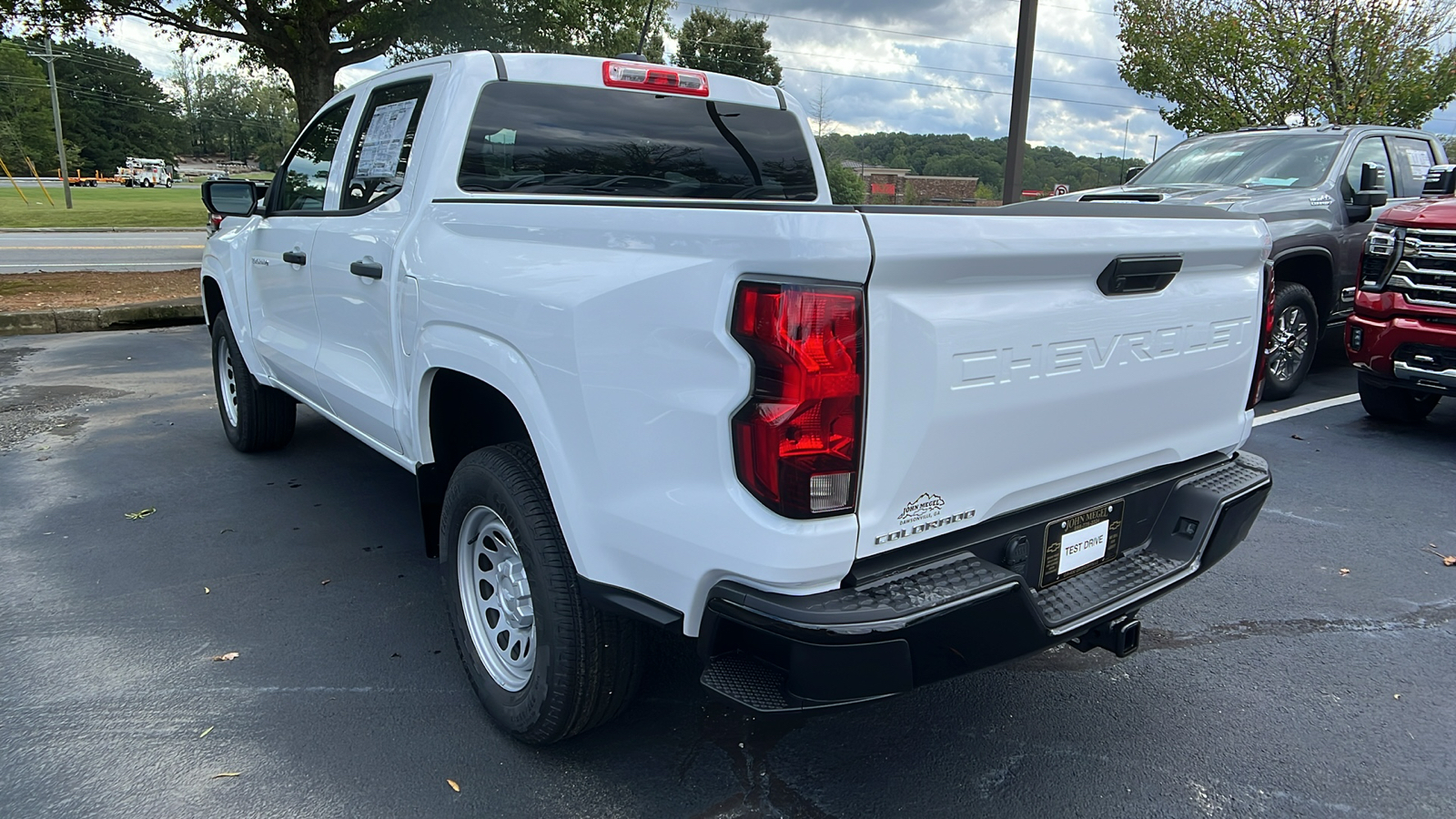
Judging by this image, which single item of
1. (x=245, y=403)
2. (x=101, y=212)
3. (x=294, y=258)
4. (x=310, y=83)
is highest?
(x=310, y=83)

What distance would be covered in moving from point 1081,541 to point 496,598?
170cm

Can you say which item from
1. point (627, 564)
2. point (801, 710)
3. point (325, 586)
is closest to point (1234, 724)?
point (801, 710)

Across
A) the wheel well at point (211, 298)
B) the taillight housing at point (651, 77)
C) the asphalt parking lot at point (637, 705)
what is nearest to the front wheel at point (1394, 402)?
the asphalt parking lot at point (637, 705)

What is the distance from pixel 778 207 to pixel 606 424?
0.63 metres

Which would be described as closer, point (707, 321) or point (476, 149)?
point (707, 321)

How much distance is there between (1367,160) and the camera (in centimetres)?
738

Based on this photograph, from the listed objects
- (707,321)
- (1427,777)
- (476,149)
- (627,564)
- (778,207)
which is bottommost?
(1427,777)

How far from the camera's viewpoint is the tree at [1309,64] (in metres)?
14.2

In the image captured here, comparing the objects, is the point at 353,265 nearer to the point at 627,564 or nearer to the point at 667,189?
the point at 667,189

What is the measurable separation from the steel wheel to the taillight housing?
128 inches

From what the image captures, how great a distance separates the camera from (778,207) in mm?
1923

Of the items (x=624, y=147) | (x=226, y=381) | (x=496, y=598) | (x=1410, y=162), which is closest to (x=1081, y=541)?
(x=496, y=598)

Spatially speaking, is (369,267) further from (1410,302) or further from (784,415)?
(1410,302)

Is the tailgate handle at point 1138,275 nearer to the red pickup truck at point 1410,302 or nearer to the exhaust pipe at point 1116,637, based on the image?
the exhaust pipe at point 1116,637
